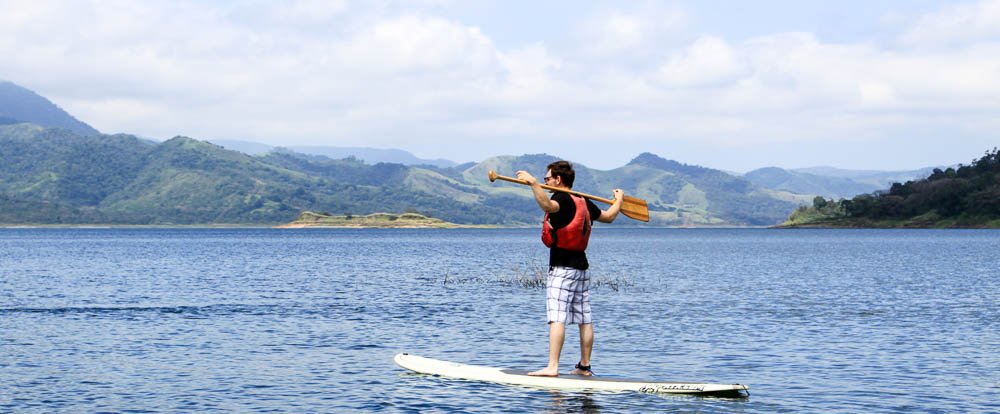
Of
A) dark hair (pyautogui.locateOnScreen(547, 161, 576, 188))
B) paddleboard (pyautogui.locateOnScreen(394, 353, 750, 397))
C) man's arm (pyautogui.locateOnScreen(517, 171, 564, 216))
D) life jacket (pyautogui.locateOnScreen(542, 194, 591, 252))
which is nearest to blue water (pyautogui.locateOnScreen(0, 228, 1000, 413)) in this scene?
paddleboard (pyautogui.locateOnScreen(394, 353, 750, 397))

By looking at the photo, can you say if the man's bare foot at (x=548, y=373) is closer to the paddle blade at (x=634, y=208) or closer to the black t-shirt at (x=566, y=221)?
the black t-shirt at (x=566, y=221)

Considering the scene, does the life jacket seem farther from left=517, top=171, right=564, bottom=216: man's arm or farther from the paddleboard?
the paddleboard

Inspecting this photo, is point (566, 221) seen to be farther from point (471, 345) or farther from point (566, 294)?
point (471, 345)

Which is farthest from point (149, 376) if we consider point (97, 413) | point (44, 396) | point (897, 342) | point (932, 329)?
point (932, 329)

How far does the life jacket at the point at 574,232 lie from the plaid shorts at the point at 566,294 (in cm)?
56

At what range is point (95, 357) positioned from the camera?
29.8 m

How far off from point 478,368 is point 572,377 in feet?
8.81

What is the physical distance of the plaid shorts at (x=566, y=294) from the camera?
2102 cm

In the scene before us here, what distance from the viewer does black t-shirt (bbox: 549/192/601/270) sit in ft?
66.8

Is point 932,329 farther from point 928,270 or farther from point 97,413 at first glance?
point 928,270

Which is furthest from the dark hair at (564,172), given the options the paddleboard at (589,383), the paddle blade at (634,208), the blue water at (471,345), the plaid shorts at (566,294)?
the paddleboard at (589,383)

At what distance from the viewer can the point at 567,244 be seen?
67.6 feet

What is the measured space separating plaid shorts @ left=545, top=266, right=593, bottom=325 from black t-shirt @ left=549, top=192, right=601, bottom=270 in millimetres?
141

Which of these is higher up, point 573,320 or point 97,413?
point 573,320
